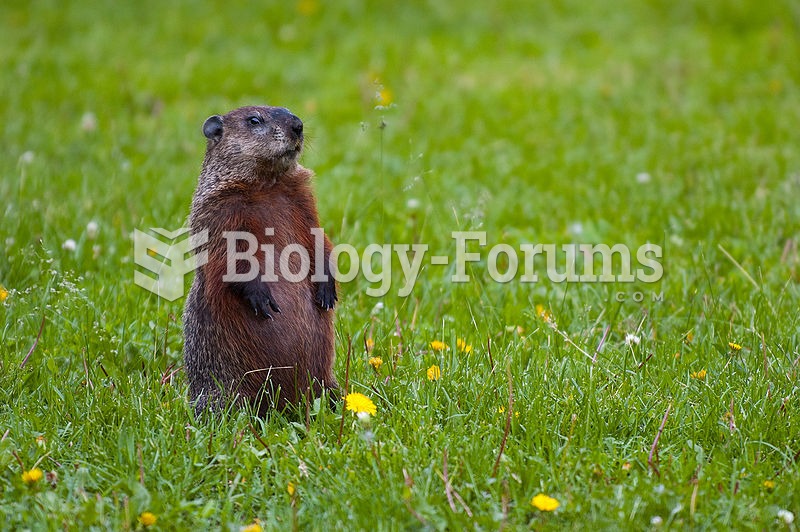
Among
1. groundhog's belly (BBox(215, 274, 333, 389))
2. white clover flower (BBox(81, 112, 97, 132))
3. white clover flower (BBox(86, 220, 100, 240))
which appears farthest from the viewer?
white clover flower (BBox(81, 112, 97, 132))

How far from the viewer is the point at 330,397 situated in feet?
11.1

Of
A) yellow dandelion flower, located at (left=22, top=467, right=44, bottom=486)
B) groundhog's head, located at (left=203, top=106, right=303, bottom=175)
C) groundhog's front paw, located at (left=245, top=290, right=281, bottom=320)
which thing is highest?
groundhog's head, located at (left=203, top=106, right=303, bottom=175)

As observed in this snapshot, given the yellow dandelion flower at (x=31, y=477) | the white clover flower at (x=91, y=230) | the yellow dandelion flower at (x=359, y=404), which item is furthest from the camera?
the white clover flower at (x=91, y=230)

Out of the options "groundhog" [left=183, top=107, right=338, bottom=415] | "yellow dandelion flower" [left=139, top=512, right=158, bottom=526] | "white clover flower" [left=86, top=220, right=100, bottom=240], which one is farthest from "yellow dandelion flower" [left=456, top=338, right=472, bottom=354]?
"white clover flower" [left=86, top=220, right=100, bottom=240]

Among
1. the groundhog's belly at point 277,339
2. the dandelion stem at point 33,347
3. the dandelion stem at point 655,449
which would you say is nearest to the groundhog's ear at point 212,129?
the groundhog's belly at point 277,339

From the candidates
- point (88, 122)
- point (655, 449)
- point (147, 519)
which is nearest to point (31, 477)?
point (147, 519)

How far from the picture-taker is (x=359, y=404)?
314 centimetres

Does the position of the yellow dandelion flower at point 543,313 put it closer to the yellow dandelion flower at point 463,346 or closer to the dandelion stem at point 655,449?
the yellow dandelion flower at point 463,346

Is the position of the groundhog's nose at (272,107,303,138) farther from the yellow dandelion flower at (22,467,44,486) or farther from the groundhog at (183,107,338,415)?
the yellow dandelion flower at (22,467,44,486)

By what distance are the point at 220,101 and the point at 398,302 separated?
3801 millimetres

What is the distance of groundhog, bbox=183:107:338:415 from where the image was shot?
10.5 ft

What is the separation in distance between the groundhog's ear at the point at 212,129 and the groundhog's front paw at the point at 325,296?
2.59 ft

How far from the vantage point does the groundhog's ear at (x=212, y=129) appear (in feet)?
11.9

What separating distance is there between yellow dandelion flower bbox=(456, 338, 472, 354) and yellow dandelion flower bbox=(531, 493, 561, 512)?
41.2 inches
